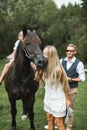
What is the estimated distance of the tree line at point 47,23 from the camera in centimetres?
4356

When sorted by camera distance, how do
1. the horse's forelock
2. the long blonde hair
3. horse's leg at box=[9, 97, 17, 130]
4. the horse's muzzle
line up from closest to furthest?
the long blonde hair
the horse's muzzle
the horse's forelock
horse's leg at box=[9, 97, 17, 130]

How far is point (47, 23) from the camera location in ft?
173

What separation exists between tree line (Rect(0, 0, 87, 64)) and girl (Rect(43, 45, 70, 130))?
3113cm

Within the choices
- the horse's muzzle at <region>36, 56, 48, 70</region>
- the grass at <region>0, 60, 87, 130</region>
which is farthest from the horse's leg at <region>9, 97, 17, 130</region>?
the horse's muzzle at <region>36, 56, 48, 70</region>

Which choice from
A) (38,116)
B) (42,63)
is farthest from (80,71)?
(38,116)

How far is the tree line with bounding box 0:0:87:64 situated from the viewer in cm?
4356

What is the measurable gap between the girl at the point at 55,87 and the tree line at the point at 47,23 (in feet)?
102

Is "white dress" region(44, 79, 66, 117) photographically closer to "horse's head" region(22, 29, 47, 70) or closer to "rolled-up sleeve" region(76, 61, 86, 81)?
"horse's head" region(22, 29, 47, 70)

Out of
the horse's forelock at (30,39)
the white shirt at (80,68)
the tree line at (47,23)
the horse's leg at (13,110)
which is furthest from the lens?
the tree line at (47,23)

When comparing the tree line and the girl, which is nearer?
the girl

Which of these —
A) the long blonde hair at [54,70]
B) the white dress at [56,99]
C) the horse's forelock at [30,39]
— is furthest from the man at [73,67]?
the long blonde hair at [54,70]

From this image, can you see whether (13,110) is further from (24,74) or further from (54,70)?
(54,70)

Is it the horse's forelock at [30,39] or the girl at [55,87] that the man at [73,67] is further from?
the girl at [55,87]

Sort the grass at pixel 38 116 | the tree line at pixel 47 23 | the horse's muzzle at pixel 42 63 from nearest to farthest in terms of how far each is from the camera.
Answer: the horse's muzzle at pixel 42 63 → the grass at pixel 38 116 → the tree line at pixel 47 23
